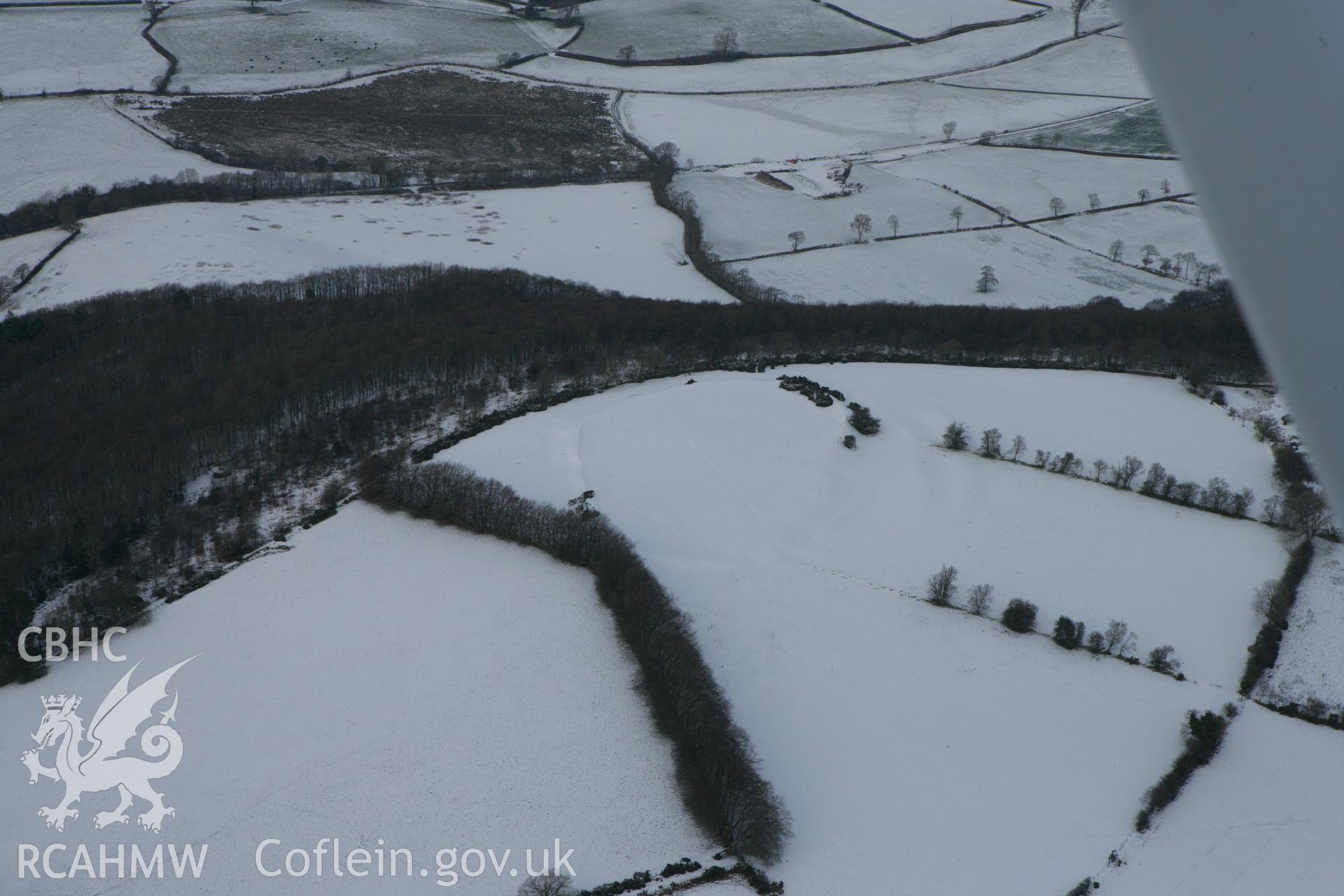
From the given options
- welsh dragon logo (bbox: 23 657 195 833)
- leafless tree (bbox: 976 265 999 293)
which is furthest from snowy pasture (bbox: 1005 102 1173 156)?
welsh dragon logo (bbox: 23 657 195 833)

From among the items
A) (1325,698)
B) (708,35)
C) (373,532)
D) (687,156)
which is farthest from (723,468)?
(708,35)

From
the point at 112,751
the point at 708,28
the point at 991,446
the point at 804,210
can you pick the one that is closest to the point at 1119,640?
the point at 991,446

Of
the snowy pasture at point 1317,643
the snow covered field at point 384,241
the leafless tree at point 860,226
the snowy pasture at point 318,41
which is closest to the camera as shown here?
the snowy pasture at point 1317,643

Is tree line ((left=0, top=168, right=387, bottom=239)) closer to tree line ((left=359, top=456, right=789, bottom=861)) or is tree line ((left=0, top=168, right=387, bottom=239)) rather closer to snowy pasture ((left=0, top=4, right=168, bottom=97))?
snowy pasture ((left=0, top=4, right=168, bottom=97))

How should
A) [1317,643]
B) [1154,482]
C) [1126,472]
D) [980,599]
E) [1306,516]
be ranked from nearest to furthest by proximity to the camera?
[1317,643], [980,599], [1306,516], [1154,482], [1126,472]

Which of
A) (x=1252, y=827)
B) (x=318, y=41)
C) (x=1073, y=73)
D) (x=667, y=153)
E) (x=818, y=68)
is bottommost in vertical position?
(x=1252, y=827)

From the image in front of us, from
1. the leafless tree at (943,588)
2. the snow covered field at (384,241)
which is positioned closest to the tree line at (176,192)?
the snow covered field at (384,241)

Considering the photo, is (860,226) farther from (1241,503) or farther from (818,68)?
(818,68)

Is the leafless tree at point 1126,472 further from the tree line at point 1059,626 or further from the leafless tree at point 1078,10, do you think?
the leafless tree at point 1078,10
